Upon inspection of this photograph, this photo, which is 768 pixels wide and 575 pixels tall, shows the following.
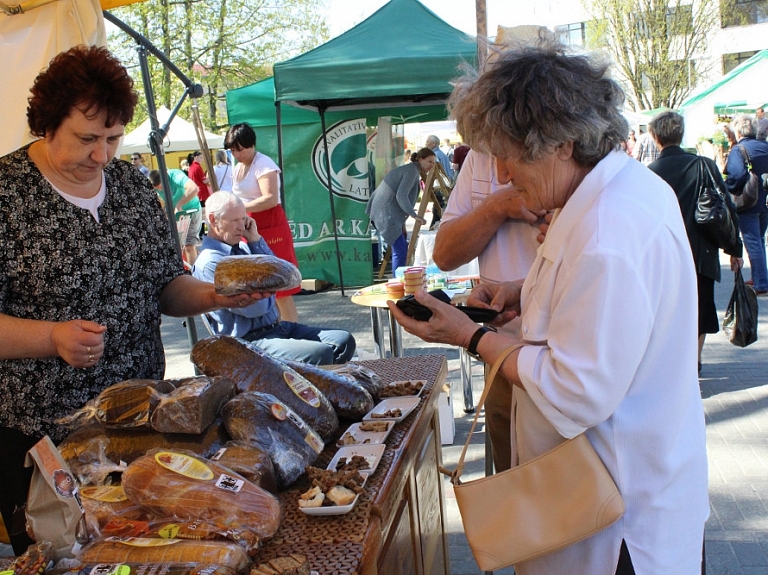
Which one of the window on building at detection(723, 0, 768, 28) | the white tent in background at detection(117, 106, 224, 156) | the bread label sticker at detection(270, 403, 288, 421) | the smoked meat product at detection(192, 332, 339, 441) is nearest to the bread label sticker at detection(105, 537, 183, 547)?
the bread label sticker at detection(270, 403, 288, 421)

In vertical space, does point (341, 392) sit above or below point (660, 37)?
below

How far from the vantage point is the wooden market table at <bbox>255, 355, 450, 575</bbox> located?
4.47ft

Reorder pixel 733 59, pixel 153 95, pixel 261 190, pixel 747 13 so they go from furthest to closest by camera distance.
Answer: pixel 733 59, pixel 747 13, pixel 261 190, pixel 153 95

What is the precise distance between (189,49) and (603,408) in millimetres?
23645

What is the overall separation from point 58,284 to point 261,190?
4.54 m

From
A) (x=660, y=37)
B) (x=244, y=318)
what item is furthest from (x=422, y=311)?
(x=660, y=37)

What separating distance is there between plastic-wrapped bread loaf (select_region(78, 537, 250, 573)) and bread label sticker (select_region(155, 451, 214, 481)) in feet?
0.45

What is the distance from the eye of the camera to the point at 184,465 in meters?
1.37

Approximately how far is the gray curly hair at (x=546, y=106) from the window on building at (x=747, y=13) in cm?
3668

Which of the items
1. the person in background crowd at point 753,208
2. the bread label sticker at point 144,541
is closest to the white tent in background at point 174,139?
the person in background crowd at point 753,208

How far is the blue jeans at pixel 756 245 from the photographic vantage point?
778 cm

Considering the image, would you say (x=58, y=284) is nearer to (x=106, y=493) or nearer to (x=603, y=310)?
(x=106, y=493)

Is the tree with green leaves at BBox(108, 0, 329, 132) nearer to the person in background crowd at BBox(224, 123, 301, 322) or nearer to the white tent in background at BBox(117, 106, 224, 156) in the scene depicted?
the white tent in background at BBox(117, 106, 224, 156)

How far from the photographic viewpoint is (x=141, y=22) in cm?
2167
